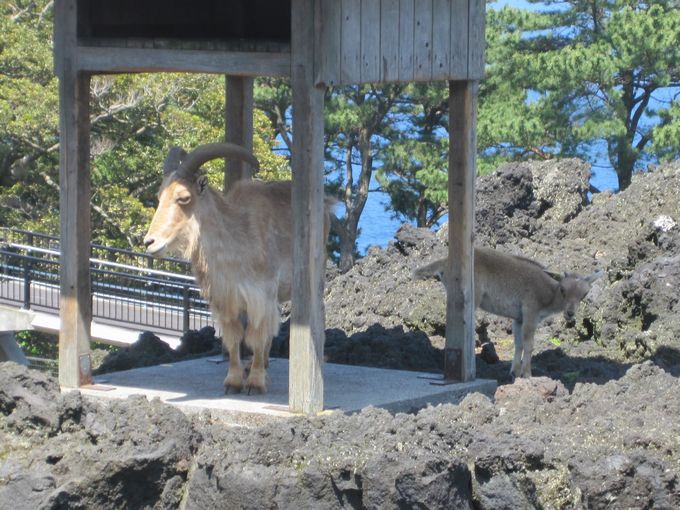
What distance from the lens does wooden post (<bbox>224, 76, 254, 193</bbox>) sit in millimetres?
13312

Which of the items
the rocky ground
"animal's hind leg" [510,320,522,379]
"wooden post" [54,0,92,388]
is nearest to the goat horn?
"wooden post" [54,0,92,388]

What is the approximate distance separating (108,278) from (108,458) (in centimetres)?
1887

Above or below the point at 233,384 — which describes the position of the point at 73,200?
above

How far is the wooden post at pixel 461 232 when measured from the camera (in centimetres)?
1211

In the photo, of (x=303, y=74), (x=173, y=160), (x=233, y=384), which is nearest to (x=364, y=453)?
(x=233, y=384)

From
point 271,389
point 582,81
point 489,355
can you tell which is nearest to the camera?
Answer: point 271,389

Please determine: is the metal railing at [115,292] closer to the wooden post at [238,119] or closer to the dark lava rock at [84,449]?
the wooden post at [238,119]

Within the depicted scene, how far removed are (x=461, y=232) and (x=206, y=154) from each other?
254cm

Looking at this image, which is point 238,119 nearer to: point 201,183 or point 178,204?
point 201,183

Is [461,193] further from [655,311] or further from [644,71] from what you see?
[644,71]

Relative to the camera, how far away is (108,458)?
8.89m

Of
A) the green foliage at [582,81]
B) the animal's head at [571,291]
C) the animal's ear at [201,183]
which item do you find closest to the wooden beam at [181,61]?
the animal's ear at [201,183]

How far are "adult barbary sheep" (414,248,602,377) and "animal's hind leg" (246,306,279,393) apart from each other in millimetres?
2623

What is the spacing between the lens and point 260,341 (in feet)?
36.7
